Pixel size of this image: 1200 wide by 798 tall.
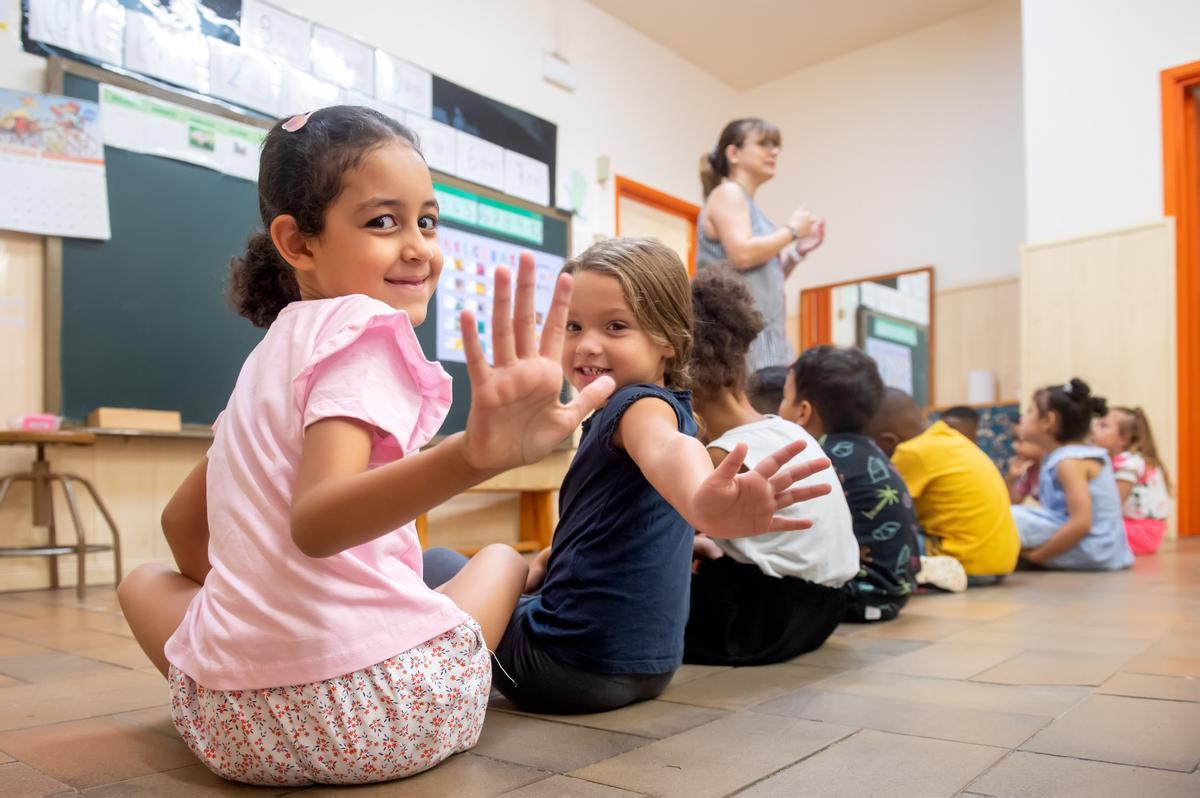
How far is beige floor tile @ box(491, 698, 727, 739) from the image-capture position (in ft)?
4.11

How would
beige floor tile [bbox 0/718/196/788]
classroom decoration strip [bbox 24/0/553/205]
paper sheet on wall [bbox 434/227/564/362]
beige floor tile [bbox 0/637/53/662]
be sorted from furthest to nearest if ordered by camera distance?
paper sheet on wall [bbox 434/227/564/362] < classroom decoration strip [bbox 24/0/553/205] < beige floor tile [bbox 0/637/53/662] < beige floor tile [bbox 0/718/196/788]

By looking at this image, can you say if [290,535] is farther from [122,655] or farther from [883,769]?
[122,655]

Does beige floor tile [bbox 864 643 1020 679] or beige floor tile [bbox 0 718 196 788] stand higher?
beige floor tile [bbox 0 718 196 788]

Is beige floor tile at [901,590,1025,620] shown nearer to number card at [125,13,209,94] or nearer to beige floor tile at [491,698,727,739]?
beige floor tile at [491,698,727,739]

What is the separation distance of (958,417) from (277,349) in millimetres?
4003

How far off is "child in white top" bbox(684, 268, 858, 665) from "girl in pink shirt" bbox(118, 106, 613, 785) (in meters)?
0.76

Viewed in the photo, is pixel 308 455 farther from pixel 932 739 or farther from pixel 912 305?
pixel 912 305

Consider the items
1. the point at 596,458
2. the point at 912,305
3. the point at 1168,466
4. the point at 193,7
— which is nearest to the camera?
the point at 596,458

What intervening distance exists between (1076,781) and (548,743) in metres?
0.62

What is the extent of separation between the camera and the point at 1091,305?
494cm

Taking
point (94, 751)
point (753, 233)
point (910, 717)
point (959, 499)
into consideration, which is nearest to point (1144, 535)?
point (959, 499)

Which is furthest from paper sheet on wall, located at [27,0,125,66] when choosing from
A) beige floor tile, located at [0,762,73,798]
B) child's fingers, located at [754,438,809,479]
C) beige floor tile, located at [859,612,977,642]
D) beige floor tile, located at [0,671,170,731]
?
child's fingers, located at [754,438,809,479]

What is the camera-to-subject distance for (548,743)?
119 cm

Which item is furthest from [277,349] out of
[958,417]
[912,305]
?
[912,305]
